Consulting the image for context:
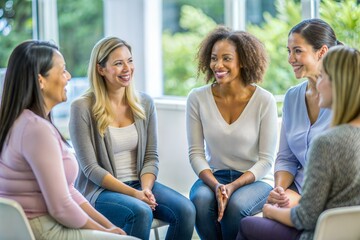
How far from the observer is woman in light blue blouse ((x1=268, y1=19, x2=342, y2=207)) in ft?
9.62

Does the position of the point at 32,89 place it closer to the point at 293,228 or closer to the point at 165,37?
the point at 293,228

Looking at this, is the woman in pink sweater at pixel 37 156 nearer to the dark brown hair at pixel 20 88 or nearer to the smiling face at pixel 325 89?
the dark brown hair at pixel 20 88

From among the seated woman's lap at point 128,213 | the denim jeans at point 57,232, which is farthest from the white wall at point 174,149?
the denim jeans at point 57,232

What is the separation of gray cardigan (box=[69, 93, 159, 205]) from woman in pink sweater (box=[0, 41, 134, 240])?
1.76 ft

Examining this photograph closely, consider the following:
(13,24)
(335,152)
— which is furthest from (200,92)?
(13,24)

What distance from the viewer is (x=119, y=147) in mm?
3090

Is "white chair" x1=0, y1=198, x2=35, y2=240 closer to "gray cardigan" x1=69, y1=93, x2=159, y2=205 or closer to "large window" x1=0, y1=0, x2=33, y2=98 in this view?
"gray cardigan" x1=69, y1=93, x2=159, y2=205

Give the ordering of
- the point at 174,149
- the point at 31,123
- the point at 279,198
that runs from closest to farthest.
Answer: the point at 31,123
the point at 279,198
the point at 174,149

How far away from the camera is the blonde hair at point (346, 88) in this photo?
2127mm

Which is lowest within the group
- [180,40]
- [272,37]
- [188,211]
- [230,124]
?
[188,211]

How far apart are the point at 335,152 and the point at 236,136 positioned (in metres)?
1.11

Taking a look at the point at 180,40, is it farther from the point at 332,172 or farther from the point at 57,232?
the point at 332,172

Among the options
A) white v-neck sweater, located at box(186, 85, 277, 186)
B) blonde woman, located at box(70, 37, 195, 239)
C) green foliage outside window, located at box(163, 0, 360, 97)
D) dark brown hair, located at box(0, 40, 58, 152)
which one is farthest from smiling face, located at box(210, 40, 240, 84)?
dark brown hair, located at box(0, 40, 58, 152)

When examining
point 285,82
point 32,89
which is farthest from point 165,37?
point 32,89
